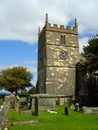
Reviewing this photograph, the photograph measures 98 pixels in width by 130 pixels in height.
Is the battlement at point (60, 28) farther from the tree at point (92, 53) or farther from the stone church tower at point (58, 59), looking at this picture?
the tree at point (92, 53)

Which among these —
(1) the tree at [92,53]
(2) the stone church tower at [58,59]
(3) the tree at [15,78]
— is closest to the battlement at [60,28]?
(2) the stone church tower at [58,59]

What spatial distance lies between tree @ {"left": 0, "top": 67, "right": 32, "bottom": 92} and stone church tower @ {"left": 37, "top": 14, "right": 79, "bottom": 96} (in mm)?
12667

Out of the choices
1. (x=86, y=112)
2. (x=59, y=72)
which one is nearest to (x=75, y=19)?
(x=59, y=72)

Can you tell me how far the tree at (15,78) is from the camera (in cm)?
6272

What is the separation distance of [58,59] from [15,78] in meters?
17.5

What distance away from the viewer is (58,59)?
48.4m

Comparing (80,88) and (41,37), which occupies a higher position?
(41,37)

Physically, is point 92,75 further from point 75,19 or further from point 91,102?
point 75,19

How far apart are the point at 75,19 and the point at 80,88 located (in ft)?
44.2

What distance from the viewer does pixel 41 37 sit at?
172 ft

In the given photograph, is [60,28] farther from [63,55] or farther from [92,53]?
[92,53]

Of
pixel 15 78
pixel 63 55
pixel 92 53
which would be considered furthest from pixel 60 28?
pixel 15 78

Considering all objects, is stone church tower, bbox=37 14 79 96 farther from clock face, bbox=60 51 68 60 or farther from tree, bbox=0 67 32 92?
tree, bbox=0 67 32 92

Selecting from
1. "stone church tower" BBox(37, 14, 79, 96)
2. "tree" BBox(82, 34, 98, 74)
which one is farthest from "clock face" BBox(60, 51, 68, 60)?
"tree" BBox(82, 34, 98, 74)
